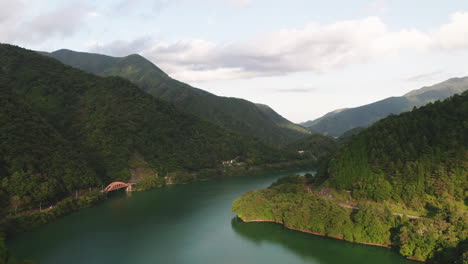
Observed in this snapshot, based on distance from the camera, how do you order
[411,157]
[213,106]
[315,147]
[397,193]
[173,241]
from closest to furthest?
[397,193] → [411,157] → [173,241] → [315,147] → [213,106]

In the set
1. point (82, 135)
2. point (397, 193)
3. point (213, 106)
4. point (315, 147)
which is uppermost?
point (213, 106)

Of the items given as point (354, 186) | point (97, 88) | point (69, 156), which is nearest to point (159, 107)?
point (97, 88)

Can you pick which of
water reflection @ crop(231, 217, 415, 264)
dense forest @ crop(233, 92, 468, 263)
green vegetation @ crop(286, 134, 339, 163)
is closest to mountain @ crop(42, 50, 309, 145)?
green vegetation @ crop(286, 134, 339, 163)

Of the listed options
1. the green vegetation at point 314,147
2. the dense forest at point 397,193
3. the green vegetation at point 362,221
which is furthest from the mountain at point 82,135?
the dense forest at point 397,193

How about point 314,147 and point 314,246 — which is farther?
point 314,147

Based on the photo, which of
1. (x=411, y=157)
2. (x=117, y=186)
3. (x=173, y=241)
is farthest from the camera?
(x=117, y=186)

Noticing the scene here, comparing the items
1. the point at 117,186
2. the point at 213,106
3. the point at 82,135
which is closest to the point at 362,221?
the point at 117,186

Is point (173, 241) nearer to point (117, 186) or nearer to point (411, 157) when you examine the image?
point (117, 186)

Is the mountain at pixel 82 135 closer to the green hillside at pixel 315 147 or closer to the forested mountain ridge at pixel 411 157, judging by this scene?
the green hillside at pixel 315 147
